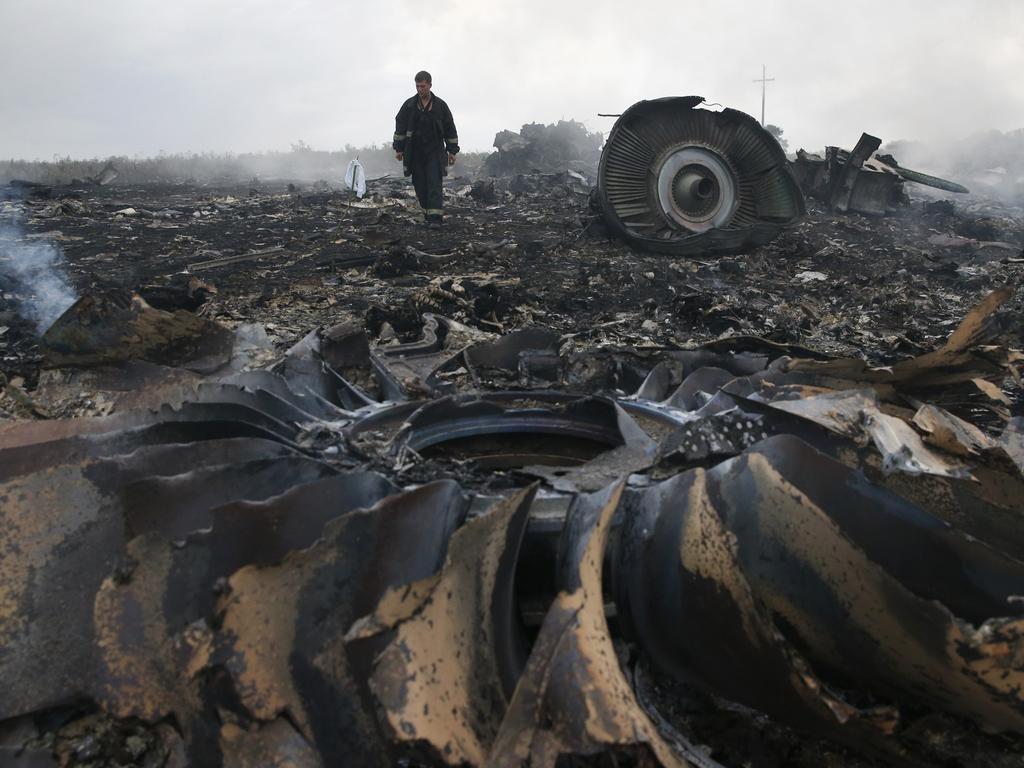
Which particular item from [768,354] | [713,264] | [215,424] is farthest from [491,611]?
[713,264]

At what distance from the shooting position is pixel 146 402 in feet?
9.23

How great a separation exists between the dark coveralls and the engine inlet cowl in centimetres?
261

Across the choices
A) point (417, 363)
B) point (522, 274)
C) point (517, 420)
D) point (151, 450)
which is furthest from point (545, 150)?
point (151, 450)

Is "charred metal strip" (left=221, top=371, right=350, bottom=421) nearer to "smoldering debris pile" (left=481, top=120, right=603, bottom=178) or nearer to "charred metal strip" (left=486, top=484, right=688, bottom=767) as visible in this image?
"charred metal strip" (left=486, top=484, right=688, bottom=767)

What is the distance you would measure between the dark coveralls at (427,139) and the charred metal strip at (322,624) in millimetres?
9351

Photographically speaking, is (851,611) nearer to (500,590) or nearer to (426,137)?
(500,590)

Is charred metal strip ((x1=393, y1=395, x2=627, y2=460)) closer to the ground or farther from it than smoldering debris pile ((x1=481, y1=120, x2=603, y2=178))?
closer to the ground

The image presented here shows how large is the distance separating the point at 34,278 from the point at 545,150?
20967mm

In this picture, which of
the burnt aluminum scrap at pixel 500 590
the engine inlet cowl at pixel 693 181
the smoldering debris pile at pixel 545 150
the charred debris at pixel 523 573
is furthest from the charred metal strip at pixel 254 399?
the smoldering debris pile at pixel 545 150

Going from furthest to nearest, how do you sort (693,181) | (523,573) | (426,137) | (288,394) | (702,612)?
(426,137), (693,181), (288,394), (523,573), (702,612)

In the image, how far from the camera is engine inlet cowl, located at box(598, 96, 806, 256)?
893 centimetres

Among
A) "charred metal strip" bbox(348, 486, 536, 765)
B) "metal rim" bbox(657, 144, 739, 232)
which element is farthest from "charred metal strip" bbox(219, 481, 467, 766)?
"metal rim" bbox(657, 144, 739, 232)

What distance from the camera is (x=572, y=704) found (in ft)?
3.95

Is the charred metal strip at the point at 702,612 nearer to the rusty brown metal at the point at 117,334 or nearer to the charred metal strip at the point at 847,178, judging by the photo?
the rusty brown metal at the point at 117,334
